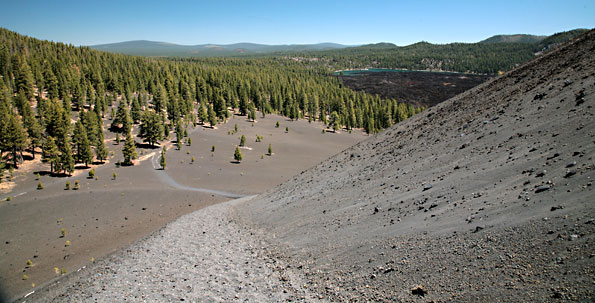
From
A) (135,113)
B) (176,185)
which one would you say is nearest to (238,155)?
(176,185)

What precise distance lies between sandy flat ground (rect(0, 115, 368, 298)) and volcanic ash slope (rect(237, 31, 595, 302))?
15.4 metres

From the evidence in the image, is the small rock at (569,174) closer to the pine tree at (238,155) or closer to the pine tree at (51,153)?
the pine tree at (238,155)

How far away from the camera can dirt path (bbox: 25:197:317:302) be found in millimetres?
14422

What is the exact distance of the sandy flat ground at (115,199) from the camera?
27.9m

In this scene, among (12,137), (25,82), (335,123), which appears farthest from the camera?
(335,123)

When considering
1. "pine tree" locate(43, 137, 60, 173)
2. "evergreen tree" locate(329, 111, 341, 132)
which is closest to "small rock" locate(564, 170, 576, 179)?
"pine tree" locate(43, 137, 60, 173)

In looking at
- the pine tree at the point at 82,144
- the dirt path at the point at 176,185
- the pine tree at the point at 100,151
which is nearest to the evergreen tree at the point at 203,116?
the dirt path at the point at 176,185

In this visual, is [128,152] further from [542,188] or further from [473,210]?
[542,188]

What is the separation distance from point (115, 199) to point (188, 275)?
31.4 m

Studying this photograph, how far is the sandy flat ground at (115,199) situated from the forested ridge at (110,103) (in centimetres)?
473

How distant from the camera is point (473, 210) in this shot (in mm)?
13492

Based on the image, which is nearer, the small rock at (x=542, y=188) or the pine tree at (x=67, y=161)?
the small rock at (x=542, y=188)

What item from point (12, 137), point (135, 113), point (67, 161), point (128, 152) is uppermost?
point (135, 113)

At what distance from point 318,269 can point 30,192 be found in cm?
4759
